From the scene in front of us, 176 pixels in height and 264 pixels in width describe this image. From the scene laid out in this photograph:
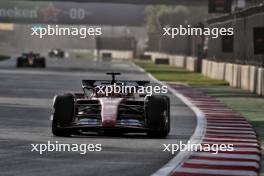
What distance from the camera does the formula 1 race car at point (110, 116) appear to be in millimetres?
15672

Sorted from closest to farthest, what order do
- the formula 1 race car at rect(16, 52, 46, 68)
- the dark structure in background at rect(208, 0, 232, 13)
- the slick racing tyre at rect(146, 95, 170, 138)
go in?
1. the slick racing tyre at rect(146, 95, 170, 138)
2. the dark structure in background at rect(208, 0, 232, 13)
3. the formula 1 race car at rect(16, 52, 46, 68)

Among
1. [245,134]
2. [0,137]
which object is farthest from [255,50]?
[0,137]

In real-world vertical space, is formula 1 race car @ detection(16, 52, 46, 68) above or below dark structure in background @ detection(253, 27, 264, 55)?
below

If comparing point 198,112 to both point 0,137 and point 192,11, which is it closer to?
point 0,137

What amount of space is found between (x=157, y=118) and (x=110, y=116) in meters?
0.74

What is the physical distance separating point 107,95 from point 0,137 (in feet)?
7.49

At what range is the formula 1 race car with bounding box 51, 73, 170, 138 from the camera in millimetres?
15672

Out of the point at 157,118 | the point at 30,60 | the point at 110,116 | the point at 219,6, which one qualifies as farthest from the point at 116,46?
the point at 110,116

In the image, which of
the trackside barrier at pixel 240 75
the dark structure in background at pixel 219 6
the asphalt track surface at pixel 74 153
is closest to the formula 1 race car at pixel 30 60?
the dark structure in background at pixel 219 6

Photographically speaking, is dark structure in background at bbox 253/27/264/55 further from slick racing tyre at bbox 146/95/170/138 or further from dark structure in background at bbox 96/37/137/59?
dark structure in background at bbox 96/37/137/59

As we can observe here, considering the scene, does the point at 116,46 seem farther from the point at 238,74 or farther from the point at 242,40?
the point at 242,40

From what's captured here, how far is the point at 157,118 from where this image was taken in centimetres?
1584

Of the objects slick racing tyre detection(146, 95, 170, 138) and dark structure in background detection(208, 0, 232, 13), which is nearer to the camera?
slick racing tyre detection(146, 95, 170, 138)

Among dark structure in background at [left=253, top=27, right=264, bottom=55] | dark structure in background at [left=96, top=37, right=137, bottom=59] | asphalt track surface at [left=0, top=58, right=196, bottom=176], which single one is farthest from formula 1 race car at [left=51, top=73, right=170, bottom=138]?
dark structure in background at [left=96, top=37, right=137, bottom=59]
